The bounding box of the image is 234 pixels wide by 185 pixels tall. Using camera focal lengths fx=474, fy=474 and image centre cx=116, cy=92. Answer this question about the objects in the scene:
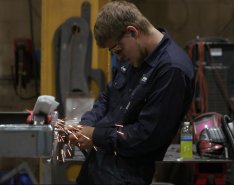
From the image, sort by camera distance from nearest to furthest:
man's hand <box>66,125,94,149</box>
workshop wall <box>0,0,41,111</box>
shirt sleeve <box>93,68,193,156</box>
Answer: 1. shirt sleeve <box>93,68,193,156</box>
2. man's hand <box>66,125,94,149</box>
3. workshop wall <box>0,0,41,111</box>

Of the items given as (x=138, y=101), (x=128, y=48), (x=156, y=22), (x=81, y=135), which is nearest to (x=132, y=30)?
(x=128, y=48)

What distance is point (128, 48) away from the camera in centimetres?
169

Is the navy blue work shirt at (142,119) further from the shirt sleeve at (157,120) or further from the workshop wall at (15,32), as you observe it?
the workshop wall at (15,32)

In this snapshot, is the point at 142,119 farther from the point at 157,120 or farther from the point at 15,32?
the point at 15,32

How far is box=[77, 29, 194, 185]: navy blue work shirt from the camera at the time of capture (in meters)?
1.61

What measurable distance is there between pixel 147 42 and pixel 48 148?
0.60 m

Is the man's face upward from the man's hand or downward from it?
upward

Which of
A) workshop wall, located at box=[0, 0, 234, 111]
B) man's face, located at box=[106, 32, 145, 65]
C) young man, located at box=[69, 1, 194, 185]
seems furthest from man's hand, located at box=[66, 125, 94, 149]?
workshop wall, located at box=[0, 0, 234, 111]

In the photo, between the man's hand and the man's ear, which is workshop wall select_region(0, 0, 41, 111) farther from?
the man's ear

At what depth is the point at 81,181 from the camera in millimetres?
1896

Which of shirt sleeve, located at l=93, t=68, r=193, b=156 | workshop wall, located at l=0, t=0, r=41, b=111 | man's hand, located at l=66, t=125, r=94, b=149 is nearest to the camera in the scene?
shirt sleeve, located at l=93, t=68, r=193, b=156

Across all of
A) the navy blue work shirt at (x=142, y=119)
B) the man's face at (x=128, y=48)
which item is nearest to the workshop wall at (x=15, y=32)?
the navy blue work shirt at (x=142, y=119)

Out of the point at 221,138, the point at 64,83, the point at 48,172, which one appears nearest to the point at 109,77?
the point at 64,83

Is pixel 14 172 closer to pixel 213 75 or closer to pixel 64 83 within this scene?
pixel 64 83
